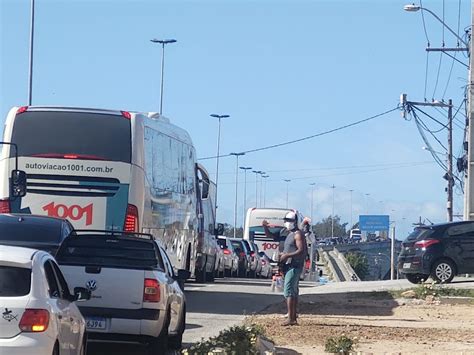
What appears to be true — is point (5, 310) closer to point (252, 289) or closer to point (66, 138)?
point (66, 138)

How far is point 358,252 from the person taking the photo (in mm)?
99188

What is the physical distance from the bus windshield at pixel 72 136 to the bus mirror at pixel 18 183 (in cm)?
43

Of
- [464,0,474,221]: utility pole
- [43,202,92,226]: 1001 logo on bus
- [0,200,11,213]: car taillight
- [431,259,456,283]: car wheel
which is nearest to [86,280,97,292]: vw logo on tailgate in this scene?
[43,202,92,226]: 1001 logo on bus

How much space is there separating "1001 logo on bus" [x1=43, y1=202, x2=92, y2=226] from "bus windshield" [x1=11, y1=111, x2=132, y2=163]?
3.05 ft

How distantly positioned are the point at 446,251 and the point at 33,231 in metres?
14.7

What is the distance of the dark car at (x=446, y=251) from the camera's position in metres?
28.6

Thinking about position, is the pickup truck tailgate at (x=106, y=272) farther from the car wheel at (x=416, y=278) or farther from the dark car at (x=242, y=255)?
the dark car at (x=242, y=255)

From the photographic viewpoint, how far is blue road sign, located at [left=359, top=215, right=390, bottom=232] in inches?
4200

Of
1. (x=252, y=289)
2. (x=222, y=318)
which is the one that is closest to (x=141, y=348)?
(x=222, y=318)

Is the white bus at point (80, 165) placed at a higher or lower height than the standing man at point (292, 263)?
higher

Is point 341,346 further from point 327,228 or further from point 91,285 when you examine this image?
point 327,228

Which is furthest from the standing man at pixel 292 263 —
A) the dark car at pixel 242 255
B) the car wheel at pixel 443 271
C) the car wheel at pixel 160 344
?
the dark car at pixel 242 255

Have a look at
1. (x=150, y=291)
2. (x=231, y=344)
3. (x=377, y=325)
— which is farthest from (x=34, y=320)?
(x=377, y=325)

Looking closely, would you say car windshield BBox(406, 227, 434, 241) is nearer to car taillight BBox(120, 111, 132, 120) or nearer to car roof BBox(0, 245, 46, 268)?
car taillight BBox(120, 111, 132, 120)
